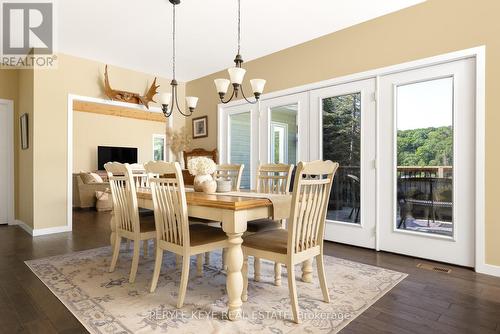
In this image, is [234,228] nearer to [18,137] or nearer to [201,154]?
[201,154]

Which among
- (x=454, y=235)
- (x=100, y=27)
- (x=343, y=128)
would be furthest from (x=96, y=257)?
(x=454, y=235)

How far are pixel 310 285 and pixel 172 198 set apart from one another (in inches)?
51.8

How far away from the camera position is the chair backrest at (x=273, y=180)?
300 centimetres

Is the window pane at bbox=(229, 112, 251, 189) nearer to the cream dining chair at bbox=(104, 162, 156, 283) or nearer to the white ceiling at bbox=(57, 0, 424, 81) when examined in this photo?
the white ceiling at bbox=(57, 0, 424, 81)

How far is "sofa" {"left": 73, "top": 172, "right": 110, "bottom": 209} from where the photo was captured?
22.5 feet

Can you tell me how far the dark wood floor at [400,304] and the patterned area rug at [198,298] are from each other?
0.28 ft

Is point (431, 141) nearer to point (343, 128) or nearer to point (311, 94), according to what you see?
point (343, 128)

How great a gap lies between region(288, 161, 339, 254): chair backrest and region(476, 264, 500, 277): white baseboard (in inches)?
66.9

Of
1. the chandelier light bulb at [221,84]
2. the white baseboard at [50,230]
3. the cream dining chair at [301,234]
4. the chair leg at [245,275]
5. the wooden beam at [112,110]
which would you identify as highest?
the wooden beam at [112,110]

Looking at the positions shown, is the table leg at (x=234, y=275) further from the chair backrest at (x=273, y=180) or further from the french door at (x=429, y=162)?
the french door at (x=429, y=162)

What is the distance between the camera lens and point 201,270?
2693 mm

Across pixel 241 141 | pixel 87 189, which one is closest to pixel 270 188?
pixel 241 141

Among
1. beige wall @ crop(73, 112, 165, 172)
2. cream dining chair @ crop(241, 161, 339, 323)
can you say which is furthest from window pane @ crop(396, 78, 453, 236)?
beige wall @ crop(73, 112, 165, 172)

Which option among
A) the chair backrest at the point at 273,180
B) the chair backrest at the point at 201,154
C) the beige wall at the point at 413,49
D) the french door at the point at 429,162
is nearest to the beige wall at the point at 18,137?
the chair backrest at the point at 201,154
